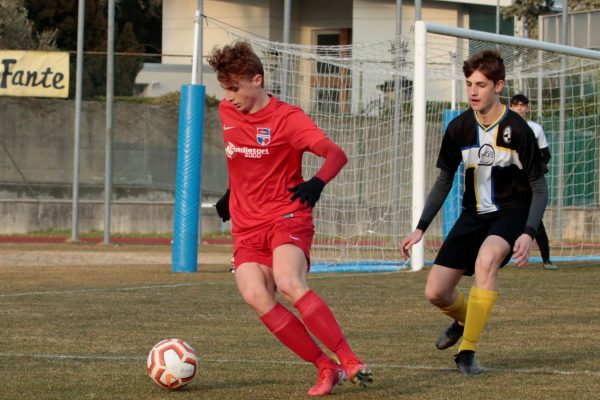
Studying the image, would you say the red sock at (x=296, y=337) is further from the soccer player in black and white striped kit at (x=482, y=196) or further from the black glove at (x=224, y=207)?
the soccer player in black and white striped kit at (x=482, y=196)

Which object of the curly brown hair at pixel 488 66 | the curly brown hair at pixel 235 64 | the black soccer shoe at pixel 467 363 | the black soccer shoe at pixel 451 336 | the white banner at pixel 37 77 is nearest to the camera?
the curly brown hair at pixel 235 64

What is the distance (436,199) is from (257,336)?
7.61ft

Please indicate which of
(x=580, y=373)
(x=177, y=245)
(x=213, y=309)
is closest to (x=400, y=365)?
(x=580, y=373)

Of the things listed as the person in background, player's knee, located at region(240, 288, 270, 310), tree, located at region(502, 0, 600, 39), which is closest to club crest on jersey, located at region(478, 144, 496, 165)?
player's knee, located at region(240, 288, 270, 310)

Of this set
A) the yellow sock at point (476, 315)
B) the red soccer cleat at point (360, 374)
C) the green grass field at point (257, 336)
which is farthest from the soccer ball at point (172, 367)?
the yellow sock at point (476, 315)

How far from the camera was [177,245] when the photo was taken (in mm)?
16312

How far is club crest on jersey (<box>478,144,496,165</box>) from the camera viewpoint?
7.44m

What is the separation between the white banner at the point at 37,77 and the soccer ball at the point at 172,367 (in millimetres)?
18975

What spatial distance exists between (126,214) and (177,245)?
10005mm

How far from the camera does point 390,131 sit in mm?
19000

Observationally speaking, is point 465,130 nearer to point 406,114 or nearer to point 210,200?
point 406,114

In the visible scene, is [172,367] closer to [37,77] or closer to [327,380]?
[327,380]

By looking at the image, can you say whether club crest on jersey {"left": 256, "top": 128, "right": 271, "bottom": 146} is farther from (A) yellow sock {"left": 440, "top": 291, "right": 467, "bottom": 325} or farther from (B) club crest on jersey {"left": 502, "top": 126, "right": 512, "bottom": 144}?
(A) yellow sock {"left": 440, "top": 291, "right": 467, "bottom": 325}

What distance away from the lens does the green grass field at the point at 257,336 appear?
6.70 m
